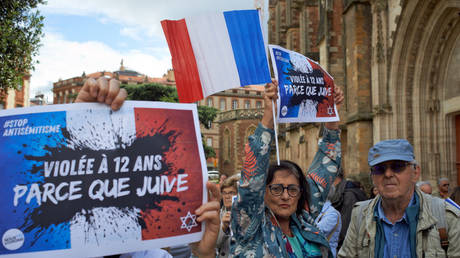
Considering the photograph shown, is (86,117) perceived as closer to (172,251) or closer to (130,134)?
(130,134)

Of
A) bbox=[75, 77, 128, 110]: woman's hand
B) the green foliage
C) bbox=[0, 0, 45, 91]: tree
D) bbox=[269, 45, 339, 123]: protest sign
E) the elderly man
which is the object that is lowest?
the elderly man

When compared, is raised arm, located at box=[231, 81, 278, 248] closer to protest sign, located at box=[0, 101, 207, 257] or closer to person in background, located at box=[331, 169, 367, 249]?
protest sign, located at box=[0, 101, 207, 257]

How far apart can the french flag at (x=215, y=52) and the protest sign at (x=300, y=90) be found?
0.73 ft

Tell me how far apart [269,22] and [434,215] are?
109 feet

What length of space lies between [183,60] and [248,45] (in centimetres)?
44

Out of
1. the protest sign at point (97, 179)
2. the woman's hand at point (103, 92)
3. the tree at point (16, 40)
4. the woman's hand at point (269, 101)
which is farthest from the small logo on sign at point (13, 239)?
the tree at point (16, 40)

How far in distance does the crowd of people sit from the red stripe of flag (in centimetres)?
49

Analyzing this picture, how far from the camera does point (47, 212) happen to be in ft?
4.93

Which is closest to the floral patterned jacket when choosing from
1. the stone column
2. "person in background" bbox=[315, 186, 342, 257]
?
"person in background" bbox=[315, 186, 342, 257]

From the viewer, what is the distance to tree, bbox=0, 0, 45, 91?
9.11 meters

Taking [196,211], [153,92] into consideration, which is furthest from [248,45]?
[153,92]

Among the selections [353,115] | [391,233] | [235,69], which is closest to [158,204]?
[235,69]

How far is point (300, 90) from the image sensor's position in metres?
2.94

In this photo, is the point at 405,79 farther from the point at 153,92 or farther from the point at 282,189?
the point at 153,92
